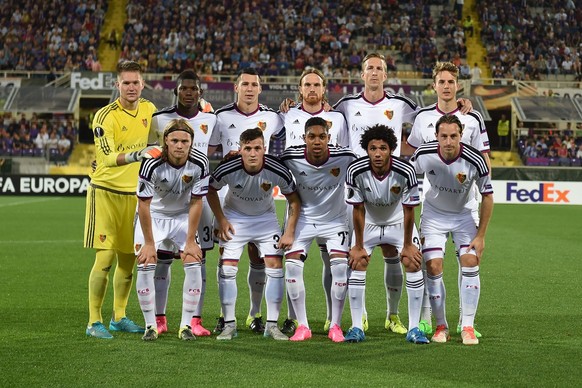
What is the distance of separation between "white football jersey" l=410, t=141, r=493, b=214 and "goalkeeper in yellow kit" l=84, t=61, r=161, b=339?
7.48ft

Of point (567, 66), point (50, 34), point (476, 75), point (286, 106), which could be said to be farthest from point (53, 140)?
point (286, 106)

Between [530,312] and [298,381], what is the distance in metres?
3.74

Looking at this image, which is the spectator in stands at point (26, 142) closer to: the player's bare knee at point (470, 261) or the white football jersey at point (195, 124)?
the white football jersey at point (195, 124)

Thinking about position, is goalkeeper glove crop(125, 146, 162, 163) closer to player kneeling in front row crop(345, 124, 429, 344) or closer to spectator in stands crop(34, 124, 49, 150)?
player kneeling in front row crop(345, 124, 429, 344)

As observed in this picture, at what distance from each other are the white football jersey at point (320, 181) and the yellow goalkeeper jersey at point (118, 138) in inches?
48.0

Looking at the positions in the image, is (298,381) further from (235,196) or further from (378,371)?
(235,196)

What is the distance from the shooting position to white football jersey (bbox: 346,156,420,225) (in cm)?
705

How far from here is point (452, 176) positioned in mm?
7102

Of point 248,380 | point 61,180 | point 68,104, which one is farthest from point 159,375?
point 68,104

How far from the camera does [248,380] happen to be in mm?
5590


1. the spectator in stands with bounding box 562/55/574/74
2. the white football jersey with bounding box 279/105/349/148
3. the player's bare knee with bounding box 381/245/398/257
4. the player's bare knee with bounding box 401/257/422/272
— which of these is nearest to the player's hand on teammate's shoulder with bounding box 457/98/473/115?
the white football jersey with bounding box 279/105/349/148

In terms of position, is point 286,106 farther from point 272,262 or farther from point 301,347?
point 301,347

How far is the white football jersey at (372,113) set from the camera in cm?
807

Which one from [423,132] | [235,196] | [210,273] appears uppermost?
[423,132]
